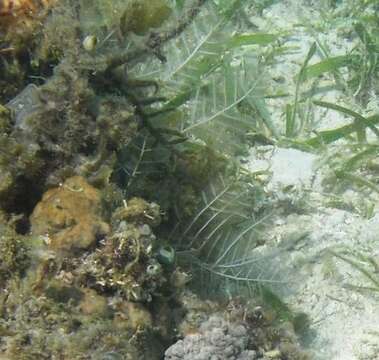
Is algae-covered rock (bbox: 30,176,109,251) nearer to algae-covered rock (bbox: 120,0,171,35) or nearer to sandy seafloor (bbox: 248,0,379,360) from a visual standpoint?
algae-covered rock (bbox: 120,0,171,35)

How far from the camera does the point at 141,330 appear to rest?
260 cm

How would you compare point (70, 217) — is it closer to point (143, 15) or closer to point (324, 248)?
point (143, 15)

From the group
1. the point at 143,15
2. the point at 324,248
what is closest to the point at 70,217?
the point at 143,15

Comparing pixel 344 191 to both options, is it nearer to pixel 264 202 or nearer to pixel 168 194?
pixel 264 202

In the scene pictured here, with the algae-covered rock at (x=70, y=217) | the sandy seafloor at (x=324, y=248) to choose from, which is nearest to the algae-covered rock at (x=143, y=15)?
the algae-covered rock at (x=70, y=217)

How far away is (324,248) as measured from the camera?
13.0ft

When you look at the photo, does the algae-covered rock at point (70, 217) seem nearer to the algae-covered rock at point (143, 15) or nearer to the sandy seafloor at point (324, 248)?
the algae-covered rock at point (143, 15)

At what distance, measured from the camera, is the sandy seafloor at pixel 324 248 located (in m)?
3.46

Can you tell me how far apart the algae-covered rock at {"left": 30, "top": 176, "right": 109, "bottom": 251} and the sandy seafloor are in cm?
166

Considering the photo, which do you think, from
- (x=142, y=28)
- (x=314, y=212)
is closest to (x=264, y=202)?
(x=314, y=212)

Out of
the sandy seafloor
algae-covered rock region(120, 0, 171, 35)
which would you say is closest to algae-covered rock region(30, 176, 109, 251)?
algae-covered rock region(120, 0, 171, 35)

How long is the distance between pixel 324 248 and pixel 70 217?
7.05ft

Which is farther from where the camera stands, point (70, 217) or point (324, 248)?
point (324, 248)

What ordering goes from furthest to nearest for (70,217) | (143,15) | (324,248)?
(324,248) < (143,15) < (70,217)
